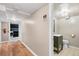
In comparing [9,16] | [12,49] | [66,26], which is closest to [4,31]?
[9,16]

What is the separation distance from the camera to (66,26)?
7.38 ft

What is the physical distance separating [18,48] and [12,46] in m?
0.34

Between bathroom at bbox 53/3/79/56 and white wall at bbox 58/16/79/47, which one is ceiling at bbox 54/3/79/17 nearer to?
bathroom at bbox 53/3/79/56

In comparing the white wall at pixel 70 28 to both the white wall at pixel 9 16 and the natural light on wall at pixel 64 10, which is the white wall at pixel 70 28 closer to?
the natural light on wall at pixel 64 10

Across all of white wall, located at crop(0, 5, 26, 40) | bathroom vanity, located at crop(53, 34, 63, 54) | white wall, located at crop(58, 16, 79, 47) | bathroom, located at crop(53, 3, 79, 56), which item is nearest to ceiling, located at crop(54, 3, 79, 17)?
bathroom, located at crop(53, 3, 79, 56)

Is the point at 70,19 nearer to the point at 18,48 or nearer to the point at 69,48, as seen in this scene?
the point at 69,48

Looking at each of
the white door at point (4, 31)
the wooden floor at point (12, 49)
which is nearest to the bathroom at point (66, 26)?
the wooden floor at point (12, 49)

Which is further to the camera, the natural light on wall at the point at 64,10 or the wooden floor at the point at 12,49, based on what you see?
the wooden floor at the point at 12,49

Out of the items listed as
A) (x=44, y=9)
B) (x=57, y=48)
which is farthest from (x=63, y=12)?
(x=57, y=48)

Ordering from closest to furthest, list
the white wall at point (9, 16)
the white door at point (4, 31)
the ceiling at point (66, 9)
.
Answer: the ceiling at point (66, 9)
the white wall at point (9, 16)
the white door at point (4, 31)

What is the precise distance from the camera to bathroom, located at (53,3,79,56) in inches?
84.3

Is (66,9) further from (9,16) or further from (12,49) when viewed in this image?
(12,49)

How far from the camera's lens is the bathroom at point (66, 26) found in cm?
214

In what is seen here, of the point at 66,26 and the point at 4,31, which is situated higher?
the point at 66,26
